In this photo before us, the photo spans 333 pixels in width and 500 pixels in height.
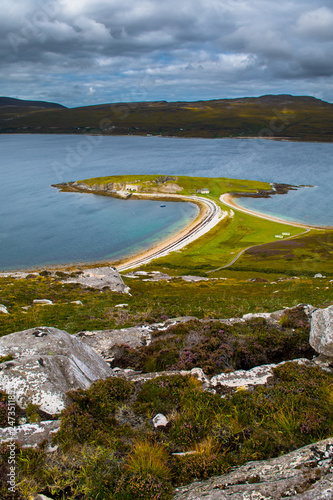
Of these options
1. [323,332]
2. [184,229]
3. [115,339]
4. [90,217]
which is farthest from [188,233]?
[323,332]

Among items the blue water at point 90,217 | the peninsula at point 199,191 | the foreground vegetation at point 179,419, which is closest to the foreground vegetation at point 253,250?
the peninsula at point 199,191

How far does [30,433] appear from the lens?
8164 mm

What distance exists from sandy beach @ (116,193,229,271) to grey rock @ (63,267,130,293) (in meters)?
24.0

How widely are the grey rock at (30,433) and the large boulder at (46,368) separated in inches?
33.3

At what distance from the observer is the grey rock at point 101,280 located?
4015 cm

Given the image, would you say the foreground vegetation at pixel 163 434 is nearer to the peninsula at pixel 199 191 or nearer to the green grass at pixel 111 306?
the green grass at pixel 111 306

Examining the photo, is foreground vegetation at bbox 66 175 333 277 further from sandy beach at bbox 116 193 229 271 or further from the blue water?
the blue water

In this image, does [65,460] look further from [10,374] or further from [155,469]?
[10,374]

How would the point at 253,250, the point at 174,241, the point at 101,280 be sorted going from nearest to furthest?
the point at 101,280, the point at 253,250, the point at 174,241

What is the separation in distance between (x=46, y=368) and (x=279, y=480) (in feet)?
25.0

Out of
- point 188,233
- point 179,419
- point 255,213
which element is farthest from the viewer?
point 255,213

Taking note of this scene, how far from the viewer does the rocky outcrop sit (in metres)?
5.71

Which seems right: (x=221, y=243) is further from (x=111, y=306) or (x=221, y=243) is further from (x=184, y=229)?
(x=111, y=306)

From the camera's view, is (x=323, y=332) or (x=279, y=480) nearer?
(x=279, y=480)
